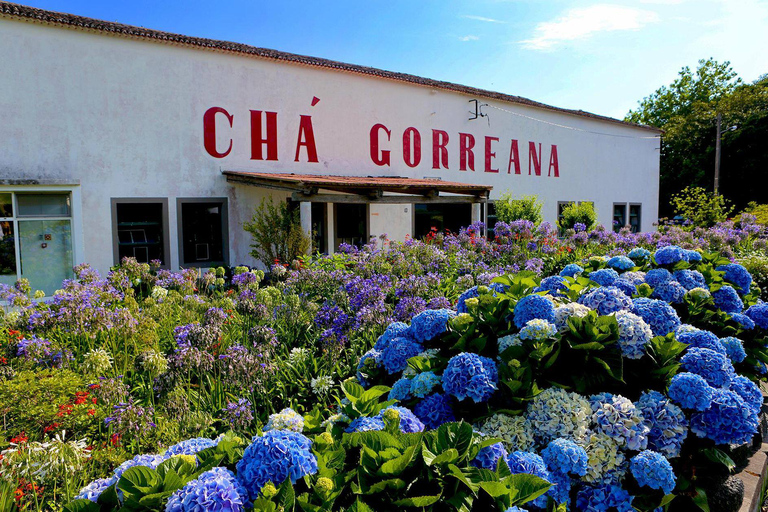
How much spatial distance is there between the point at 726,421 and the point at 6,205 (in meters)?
12.3

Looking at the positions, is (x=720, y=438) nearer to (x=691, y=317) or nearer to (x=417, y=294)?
(x=691, y=317)

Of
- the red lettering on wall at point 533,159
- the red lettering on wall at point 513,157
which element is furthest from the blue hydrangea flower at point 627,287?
the red lettering on wall at point 533,159

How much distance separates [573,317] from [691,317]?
1.85 meters

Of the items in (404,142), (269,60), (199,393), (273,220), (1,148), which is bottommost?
(199,393)

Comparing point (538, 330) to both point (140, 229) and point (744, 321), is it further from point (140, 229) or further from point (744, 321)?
point (140, 229)

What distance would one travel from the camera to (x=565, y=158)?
71.2 ft

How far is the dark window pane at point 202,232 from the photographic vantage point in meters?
12.2

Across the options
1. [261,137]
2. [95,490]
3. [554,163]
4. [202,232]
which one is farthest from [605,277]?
[554,163]

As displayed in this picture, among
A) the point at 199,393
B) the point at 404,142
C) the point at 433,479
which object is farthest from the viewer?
the point at 404,142

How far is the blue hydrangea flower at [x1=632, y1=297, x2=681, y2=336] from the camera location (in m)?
3.00

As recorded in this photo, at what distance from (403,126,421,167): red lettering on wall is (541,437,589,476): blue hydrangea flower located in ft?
48.1

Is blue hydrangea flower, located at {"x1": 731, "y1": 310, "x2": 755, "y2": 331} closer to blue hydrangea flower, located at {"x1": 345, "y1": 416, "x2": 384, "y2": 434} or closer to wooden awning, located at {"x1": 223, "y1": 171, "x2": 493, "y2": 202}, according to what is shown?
blue hydrangea flower, located at {"x1": 345, "y1": 416, "x2": 384, "y2": 434}

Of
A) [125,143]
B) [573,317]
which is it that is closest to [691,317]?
[573,317]

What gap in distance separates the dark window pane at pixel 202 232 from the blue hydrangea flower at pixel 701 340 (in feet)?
37.0
